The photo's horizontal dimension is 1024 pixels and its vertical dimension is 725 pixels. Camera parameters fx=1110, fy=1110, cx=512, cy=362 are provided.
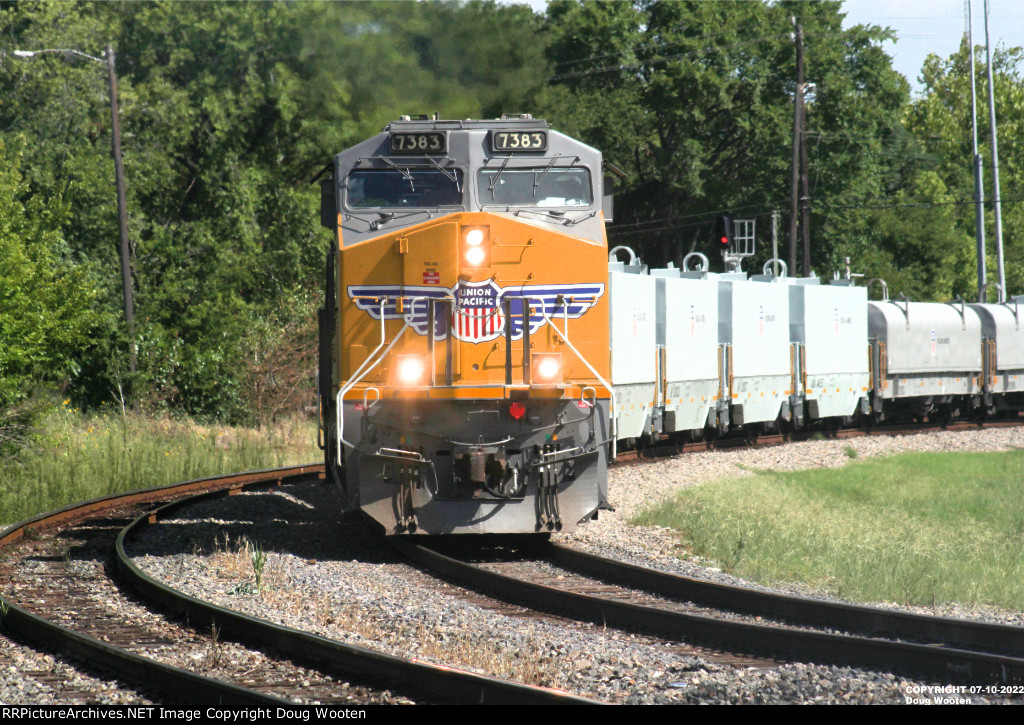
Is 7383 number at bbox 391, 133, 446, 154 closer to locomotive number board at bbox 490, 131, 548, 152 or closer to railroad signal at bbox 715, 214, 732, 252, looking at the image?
locomotive number board at bbox 490, 131, 548, 152

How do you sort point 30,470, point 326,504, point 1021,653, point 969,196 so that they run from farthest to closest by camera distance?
point 969,196
point 30,470
point 326,504
point 1021,653

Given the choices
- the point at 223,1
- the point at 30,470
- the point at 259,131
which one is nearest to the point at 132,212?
the point at 259,131

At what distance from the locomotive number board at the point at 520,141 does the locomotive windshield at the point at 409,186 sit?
1.54ft

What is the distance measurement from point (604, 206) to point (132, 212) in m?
20.6

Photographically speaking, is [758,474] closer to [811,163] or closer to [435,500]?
[435,500]

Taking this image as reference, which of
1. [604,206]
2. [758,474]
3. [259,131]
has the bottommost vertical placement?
[758,474]

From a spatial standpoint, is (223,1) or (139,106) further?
(223,1)

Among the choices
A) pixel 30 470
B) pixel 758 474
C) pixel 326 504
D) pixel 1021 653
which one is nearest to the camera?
pixel 1021 653

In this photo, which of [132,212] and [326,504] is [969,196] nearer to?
[132,212]

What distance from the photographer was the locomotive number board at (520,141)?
34.6ft

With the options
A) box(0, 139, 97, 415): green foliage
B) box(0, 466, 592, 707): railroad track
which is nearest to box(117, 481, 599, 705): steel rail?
box(0, 466, 592, 707): railroad track

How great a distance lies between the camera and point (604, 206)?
35.0 feet

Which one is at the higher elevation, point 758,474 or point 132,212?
point 132,212

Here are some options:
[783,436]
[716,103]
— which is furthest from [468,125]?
[716,103]
